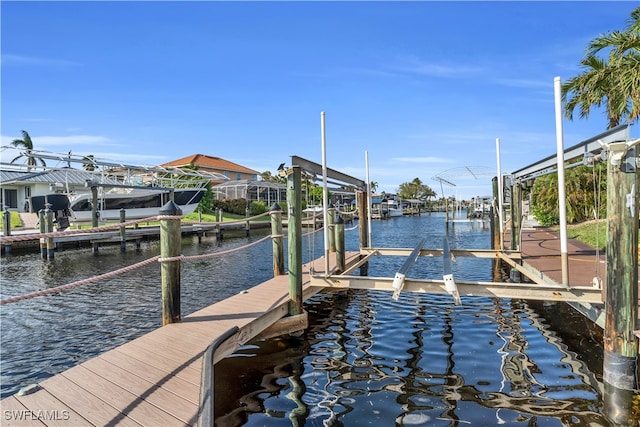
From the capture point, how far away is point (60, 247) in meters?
19.6

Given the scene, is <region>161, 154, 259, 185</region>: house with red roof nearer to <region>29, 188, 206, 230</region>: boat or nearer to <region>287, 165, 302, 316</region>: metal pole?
<region>29, 188, 206, 230</region>: boat

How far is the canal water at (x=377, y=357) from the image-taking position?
397 cm

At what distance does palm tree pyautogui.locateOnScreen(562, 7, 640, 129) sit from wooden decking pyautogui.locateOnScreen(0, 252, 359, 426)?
12.1 meters

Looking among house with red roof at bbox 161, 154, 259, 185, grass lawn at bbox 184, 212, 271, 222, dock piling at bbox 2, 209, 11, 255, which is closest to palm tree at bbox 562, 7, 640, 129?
dock piling at bbox 2, 209, 11, 255

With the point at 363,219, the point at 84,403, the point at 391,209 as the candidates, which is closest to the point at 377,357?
the point at 84,403

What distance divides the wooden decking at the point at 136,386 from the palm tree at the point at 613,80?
12100mm

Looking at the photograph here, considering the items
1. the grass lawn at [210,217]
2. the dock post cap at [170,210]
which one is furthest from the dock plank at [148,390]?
the grass lawn at [210,217]

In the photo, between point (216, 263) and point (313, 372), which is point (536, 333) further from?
point (216, 263)

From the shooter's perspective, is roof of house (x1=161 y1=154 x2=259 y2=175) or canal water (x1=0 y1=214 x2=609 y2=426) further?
roof of house (x1=161 y1=154 x2=259 y2=175)

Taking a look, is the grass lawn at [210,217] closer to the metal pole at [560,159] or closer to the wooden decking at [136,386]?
the wooden decking at [136,386]

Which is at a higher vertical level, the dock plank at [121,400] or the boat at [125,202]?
the boat at [125,202]

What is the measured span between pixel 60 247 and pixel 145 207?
9697mm

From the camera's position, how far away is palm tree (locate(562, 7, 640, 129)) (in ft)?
34.8

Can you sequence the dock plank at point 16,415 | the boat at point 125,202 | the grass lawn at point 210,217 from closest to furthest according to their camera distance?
the dock plank at point 16,415, the boat at point 125,202, the grass lawn at point 210,217
